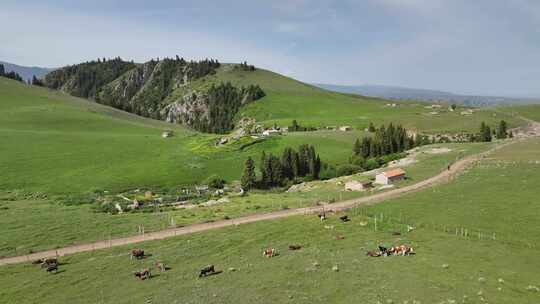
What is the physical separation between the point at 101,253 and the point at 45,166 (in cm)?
7481

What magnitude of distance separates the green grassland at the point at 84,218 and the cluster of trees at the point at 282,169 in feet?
86.9

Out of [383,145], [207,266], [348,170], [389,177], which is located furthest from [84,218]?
[383,145]

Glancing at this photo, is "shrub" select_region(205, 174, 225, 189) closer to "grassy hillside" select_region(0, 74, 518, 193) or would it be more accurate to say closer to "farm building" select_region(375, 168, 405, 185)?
"grassy hillside" select_region(0, 74, 518, 193)

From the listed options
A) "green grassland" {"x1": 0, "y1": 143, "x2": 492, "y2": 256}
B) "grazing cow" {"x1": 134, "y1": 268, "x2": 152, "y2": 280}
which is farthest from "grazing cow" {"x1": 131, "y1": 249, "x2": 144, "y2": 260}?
"green grassland" {"x1": 0, "y1": 143, "x2": 492, "y2": 256}

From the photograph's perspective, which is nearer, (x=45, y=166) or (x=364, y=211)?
(x=364, y=211)

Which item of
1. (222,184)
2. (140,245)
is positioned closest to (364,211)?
(140,245)

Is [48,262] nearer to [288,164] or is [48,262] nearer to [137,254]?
[137,254]

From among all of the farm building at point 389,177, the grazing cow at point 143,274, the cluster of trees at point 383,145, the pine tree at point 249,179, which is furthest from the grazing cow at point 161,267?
the cluster of trees at point 383,145

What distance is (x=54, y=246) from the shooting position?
42406mm

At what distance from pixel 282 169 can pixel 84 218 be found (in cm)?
6192

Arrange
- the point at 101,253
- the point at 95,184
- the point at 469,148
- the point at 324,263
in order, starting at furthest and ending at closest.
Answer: the point at 469,148 → the point at 95,184 → the point at 101,253 → the point at 324,263

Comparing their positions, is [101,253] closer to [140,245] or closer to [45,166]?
[140,245]

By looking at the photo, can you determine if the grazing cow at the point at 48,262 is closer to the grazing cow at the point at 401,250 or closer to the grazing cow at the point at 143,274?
the grazing cow at the point at 143,274

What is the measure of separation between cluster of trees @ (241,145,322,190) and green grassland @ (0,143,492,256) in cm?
2649
